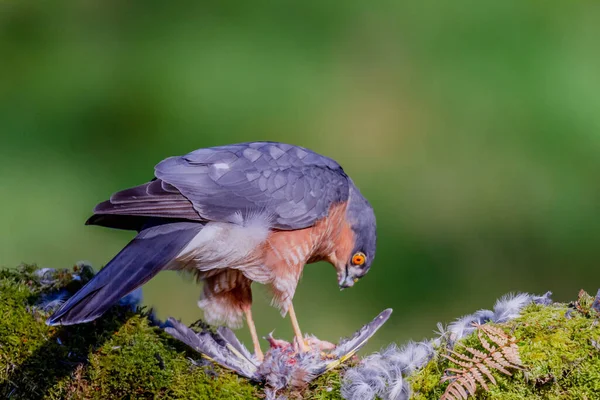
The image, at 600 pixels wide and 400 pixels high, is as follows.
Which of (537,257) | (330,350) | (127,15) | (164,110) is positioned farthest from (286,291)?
(127,15)

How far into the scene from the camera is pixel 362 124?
24.4 ft

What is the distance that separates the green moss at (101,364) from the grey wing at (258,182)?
2.14 ft

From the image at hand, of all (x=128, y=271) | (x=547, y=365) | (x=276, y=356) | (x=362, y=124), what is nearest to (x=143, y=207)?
(x=128, y=271)

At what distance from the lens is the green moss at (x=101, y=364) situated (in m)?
2.81

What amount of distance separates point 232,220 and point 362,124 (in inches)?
167

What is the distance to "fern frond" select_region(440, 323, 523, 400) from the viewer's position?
7.89 feet

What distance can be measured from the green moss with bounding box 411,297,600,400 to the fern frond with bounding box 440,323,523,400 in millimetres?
36

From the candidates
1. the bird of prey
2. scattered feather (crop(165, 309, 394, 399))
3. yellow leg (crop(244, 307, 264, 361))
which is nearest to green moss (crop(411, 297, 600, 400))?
scattered feather (crop(165, 309, 394, 399))

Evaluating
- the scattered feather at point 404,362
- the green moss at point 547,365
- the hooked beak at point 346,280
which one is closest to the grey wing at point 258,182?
the hooked beak at point 346,280

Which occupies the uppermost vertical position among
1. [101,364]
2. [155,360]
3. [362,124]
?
[362,124]

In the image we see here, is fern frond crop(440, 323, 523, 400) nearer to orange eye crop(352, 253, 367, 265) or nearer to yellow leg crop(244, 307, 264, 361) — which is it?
yellow leg crop(244, 307, 264, 361)

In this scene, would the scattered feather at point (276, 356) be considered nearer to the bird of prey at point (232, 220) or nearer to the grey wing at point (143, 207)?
the bird of prey at point (232, 220)

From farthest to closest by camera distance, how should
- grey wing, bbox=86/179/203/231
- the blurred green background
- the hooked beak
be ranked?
the blurred green background < the hooked beak < grey wing, bbox=86/179/203/231

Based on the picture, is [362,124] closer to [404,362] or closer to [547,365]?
[404,362]
